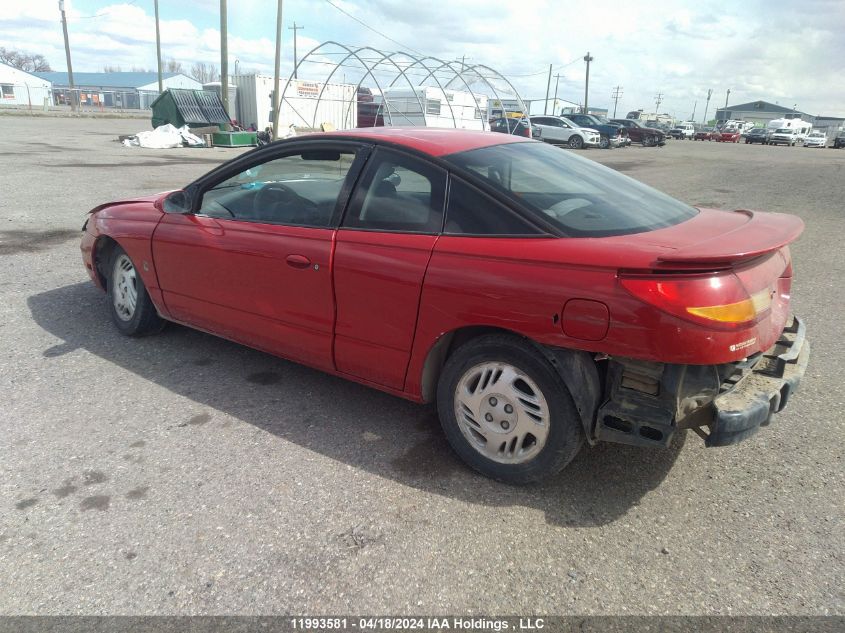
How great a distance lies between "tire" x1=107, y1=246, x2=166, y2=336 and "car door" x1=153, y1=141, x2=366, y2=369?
1.07 feet

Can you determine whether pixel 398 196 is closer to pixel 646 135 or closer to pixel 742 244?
pixel 742 244

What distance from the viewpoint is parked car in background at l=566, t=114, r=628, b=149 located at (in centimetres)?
3469

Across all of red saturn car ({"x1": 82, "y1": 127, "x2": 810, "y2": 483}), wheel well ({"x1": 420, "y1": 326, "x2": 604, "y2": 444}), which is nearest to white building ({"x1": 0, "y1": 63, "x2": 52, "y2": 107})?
red saturn car ({"x1": 82, "y1": 127, "x2": 810, "y2": 483})

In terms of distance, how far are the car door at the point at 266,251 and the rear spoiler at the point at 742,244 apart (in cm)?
170

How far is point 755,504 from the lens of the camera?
2746 millimetres

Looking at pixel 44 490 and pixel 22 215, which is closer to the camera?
pixel 44 490

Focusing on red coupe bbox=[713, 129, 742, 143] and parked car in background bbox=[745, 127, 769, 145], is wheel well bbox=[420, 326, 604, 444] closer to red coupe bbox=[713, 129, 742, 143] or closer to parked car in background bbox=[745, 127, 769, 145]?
parked car in background bbox=[745, 127, 769, 145]

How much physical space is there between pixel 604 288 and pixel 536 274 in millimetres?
292

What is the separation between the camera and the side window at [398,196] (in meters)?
2.98

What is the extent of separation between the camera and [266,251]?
3402mm

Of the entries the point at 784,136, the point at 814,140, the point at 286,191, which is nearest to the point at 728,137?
the point at 784,136

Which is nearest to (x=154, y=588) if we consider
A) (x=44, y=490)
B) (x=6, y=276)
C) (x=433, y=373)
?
(x=44, y=490)

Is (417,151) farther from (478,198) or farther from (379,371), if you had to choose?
(379,371)

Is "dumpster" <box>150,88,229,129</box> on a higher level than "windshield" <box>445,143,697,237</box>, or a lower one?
higher
